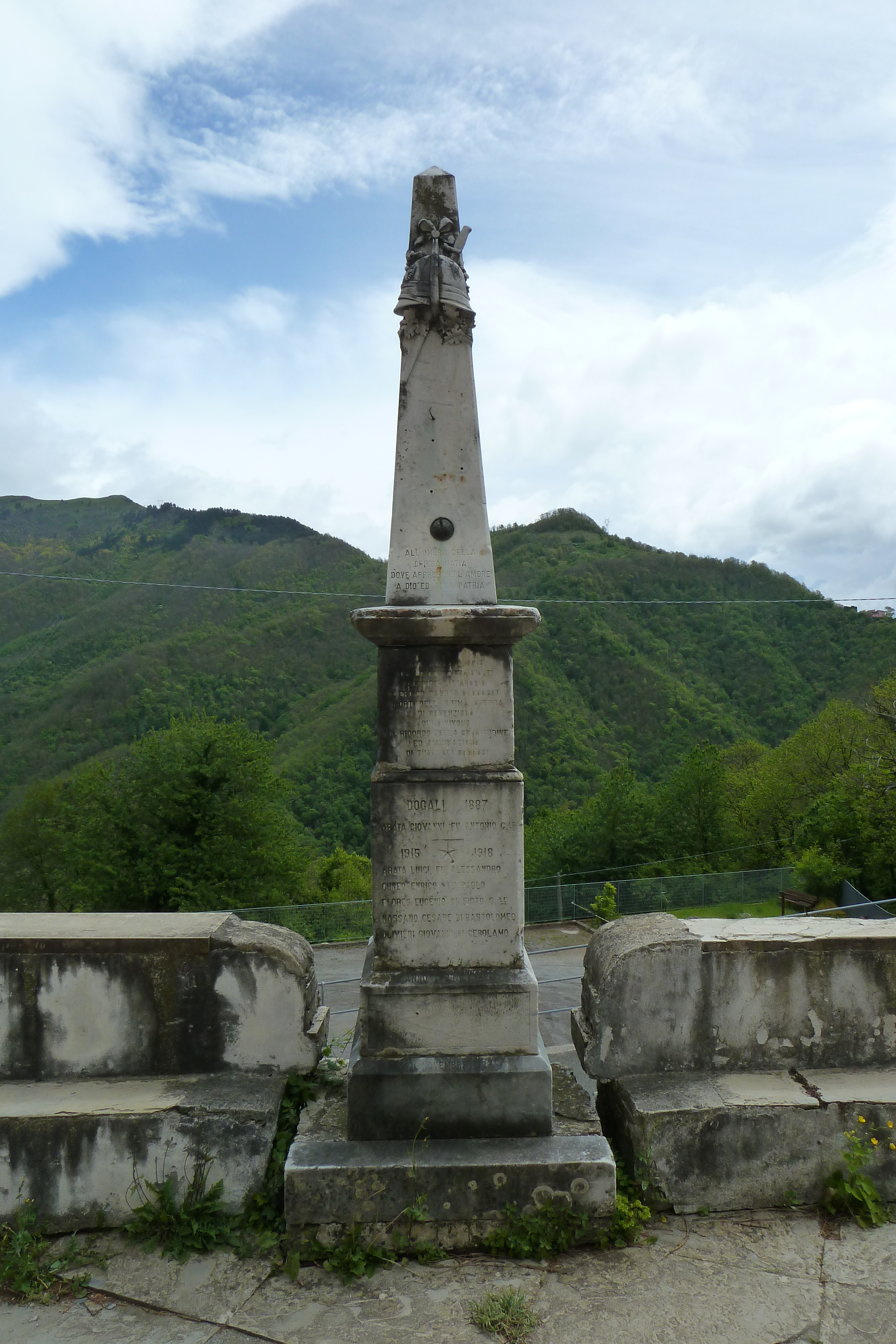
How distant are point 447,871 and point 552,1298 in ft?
4.87

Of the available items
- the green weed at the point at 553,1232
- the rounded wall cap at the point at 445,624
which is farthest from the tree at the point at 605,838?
the rounded wall cap at the point at 445,624

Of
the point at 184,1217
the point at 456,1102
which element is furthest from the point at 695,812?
the point at 184,1217

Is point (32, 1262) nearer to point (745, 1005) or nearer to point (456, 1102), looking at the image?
point (456, 1102)

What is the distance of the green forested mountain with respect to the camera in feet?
143

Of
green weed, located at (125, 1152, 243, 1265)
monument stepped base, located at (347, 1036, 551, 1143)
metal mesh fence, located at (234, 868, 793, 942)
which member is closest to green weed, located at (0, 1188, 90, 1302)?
green weed, located at (125, 1152, 243, 1265)

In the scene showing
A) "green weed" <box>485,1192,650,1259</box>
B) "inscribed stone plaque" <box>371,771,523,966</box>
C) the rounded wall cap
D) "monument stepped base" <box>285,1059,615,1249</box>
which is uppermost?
the rounded wall cap

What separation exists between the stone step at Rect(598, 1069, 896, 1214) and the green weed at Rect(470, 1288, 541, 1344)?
30.5 inches

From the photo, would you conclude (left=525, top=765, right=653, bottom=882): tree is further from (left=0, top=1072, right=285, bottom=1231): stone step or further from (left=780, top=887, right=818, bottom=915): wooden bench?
(left=0, top=1072, right=285, bottom=1231): stone step

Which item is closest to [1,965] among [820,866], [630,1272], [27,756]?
[630,1272]

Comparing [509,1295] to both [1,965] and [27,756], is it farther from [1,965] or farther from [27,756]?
[27,756]

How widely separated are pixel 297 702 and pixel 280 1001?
49.8 metres

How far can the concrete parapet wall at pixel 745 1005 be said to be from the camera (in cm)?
364

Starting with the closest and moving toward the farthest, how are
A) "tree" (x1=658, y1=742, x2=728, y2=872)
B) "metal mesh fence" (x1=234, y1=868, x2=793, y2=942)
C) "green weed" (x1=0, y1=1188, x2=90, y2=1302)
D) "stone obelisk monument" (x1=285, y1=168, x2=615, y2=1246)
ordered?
"green weed" (x1=0, y1=1188, x2=90, y2=1302) → "stone obelisk monument" (x1=285, y1=168, x2=615, y2=1246) → "metal mesh fence" (x1=234, y1=868, x2=793, y2=942) → "tree" (x1=658, y1=742, x2=728, y2=872)

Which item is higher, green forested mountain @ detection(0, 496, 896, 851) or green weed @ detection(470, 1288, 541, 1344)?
green forested mountain @ detection(0, 496, 896, 851)
